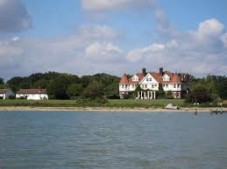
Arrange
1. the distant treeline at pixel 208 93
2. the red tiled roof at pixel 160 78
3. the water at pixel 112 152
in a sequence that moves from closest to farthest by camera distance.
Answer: the water at pixel 112 152 → the distant treeline at pixel 208 93 → the red tiled roof at pixel 160 78

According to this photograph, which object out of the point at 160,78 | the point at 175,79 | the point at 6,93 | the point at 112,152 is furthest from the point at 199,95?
the point at 112,152

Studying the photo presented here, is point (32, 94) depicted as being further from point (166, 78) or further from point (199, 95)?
point (199, 95)

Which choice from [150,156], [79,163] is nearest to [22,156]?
[79,163]

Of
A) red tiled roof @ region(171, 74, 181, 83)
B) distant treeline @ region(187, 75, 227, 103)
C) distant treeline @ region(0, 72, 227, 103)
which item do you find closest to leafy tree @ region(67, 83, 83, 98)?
distant treeline @ region(0, 72, 227, 103)

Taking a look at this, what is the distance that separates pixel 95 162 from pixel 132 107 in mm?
68474

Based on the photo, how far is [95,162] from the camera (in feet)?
78.4

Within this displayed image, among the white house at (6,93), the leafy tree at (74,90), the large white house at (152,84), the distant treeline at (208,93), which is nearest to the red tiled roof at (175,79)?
the large white house at (152,84)

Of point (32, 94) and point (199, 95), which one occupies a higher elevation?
point (32, 94)

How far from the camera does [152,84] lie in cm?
12106

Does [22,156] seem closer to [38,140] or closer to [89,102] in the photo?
[38,140]

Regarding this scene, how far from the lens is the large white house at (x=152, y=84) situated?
118738mm

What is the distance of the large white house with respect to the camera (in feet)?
390

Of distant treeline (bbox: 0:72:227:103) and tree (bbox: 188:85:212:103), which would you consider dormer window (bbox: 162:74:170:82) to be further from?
tree (bbox: 188:85:212:103)

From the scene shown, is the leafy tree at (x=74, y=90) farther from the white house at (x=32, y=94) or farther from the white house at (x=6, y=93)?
the white house at (x=6, y=93)
